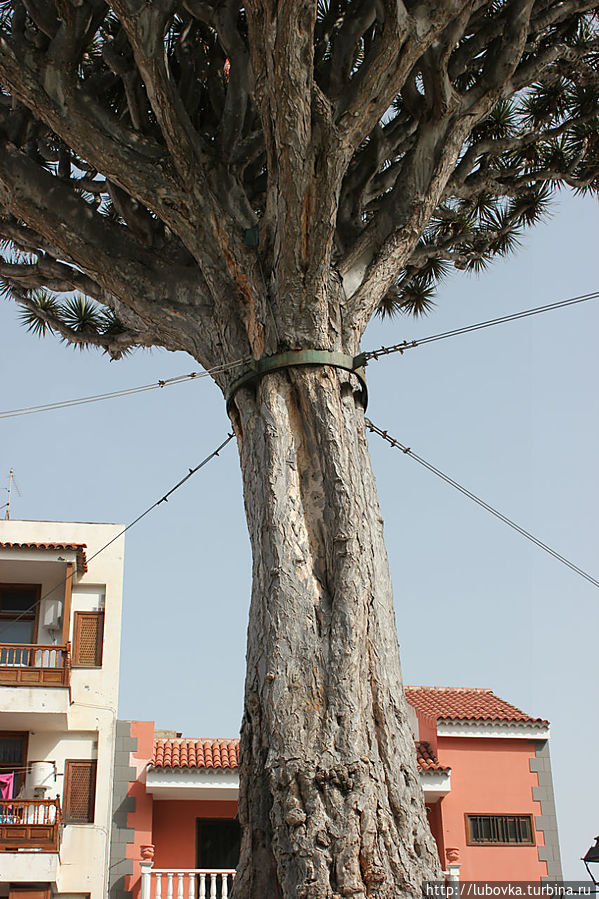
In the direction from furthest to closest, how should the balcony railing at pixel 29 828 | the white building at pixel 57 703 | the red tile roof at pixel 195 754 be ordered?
the red tile roof at pixel 195 754
the white building at pixel 57 703
the balcony railing at pixel 29 828

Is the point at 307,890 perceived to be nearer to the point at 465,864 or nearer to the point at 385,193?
the point at 385,193

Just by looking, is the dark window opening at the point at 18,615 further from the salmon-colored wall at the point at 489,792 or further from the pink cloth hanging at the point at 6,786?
the salmon-colored wall at the point at 489,792

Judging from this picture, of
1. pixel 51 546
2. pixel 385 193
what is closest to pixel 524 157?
pixel 385 193

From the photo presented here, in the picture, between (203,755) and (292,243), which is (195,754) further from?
(292,243)

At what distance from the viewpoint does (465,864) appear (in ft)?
57.2

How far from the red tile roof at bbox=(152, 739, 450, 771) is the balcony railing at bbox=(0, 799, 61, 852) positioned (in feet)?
6.00

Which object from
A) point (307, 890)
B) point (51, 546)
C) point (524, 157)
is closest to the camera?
point (307, 890)

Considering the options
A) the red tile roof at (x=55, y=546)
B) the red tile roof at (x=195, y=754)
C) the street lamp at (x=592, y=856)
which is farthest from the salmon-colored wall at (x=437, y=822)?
the street lamp at (x=592, y=856)

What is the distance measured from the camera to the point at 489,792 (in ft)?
59.5

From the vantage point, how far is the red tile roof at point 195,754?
17125mm

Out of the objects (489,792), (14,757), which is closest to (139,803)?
(14,757)

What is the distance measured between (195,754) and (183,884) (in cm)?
265

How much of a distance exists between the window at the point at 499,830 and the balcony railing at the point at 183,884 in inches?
179

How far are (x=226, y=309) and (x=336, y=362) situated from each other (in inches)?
35.9
